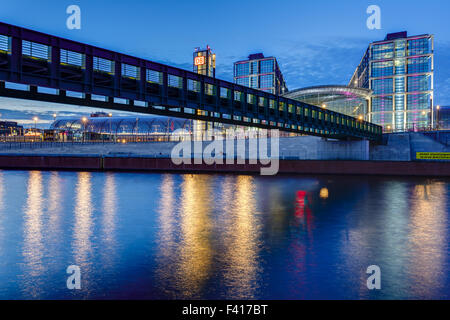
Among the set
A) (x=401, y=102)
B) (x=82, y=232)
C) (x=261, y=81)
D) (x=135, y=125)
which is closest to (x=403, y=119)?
(x=401, y=102)

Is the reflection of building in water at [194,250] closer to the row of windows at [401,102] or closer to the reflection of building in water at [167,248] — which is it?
the reflection of building in water at [167,248]

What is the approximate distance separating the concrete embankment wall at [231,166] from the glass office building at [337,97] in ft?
134

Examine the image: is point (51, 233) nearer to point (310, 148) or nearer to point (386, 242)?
point (386, 242)

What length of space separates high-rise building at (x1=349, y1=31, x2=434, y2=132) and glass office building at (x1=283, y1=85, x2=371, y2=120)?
6.89m

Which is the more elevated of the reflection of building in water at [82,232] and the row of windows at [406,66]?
the row of windows at [406,66]

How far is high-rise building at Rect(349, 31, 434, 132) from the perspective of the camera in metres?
96.9

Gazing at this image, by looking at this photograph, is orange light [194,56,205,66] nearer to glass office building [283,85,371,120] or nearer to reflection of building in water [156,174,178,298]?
glass office building [283,85,371,120]

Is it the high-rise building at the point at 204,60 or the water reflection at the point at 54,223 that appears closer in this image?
the water reflection at the point at 54,223

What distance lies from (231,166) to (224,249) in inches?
1404

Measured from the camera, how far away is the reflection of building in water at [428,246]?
717 centimetres

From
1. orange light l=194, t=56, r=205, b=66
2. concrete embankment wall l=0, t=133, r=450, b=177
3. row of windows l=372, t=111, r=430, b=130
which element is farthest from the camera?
orange light l=194, t=56, r=205, b=66

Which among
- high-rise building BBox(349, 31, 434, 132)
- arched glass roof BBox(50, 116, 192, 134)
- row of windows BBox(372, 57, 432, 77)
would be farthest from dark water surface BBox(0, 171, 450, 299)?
row of windows BBox(372, 57, 432, 77)

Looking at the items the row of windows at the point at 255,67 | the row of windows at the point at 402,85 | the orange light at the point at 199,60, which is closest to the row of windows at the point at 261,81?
the row of windows at the point at 255,67

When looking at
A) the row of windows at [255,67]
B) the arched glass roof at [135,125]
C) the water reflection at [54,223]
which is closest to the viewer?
the water reflection at [54,223]
